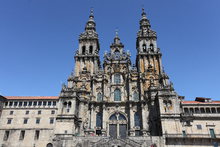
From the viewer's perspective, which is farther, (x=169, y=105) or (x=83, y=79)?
(x=83, y=79)

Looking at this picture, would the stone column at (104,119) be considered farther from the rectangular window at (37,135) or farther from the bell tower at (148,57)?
the rectangular window at (37,135)

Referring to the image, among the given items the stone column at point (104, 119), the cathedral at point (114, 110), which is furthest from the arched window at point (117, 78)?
the stone column at point (104, 119)

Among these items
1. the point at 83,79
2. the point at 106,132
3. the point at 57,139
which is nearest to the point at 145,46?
the point at 83,79

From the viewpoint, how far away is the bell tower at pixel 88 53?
51.1 metres

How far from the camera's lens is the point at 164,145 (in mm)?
35781

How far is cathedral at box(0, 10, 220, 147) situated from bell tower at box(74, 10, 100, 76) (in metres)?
0.26

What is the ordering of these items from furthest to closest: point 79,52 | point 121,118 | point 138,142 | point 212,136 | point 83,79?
point 79,52 → point 83,79 → point 121,118 → point 212,136 → point 138,142

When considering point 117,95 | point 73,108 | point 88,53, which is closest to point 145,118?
point 117,95

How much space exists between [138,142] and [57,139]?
15220 mm

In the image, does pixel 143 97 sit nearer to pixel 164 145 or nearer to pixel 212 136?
pixel 164 145

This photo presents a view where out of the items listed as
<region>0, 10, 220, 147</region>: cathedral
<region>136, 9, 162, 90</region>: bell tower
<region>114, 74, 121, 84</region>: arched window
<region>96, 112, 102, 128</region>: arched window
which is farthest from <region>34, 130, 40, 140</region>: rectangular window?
<region>136, 9, 162, 90</region>: bell tower

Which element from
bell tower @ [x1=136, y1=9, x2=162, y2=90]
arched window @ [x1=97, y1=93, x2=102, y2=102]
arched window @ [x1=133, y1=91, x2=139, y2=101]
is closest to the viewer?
arched window @ [x1=133, y1=91, x2=139, y2=101]

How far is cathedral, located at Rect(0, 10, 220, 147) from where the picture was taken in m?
37.0

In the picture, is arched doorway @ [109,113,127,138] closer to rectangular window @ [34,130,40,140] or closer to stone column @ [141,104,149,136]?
stone column @ [141,104,149,136]
